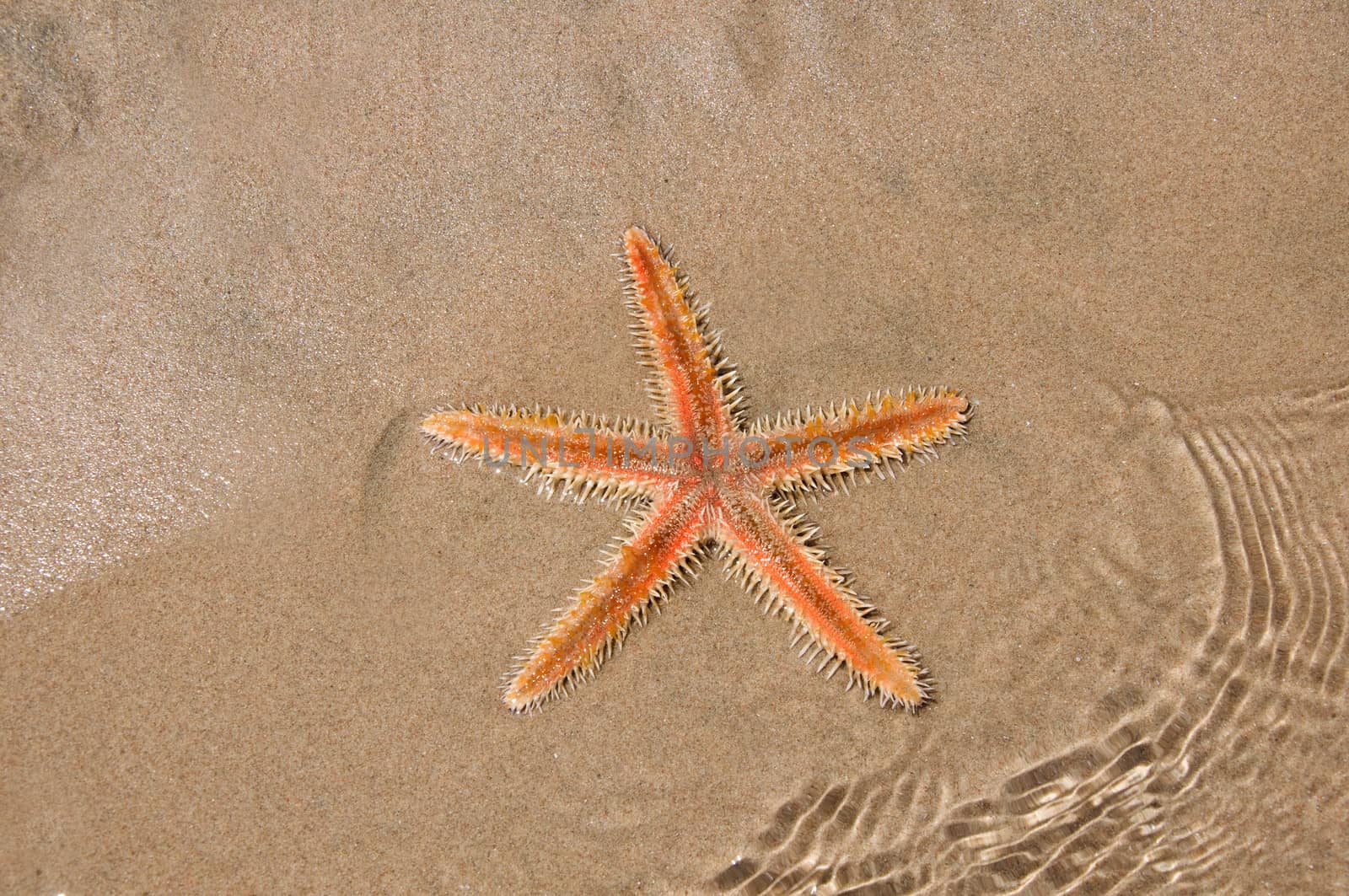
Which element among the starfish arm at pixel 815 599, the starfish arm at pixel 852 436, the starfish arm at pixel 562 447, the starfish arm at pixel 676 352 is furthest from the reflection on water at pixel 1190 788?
the starfish arm at pixel 676 352

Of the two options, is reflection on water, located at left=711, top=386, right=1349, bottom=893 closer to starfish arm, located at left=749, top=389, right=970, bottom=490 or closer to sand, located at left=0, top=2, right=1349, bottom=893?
sand, located at left=0, top=2, right=1349, bottom=893

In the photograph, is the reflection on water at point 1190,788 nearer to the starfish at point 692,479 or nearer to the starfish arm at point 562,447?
the starfish at point 692,479

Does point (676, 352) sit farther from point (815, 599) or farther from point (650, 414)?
point (815, 599)

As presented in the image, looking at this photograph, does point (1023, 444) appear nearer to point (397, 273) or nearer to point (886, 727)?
point (886, 727)

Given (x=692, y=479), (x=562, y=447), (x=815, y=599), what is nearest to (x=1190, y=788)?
(x=815, y=599)

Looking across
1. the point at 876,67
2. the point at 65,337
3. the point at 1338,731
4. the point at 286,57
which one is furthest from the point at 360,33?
the point at 1338,731
